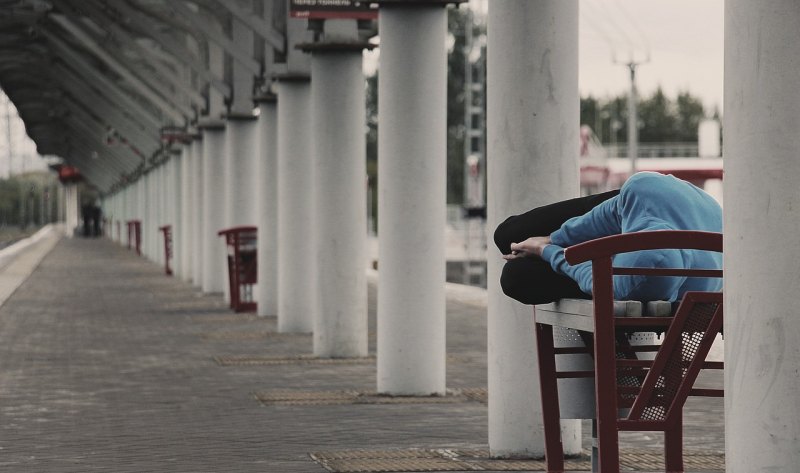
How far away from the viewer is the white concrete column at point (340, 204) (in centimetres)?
1591

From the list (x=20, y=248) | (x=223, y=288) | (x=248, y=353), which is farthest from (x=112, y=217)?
(x=248, y=353)

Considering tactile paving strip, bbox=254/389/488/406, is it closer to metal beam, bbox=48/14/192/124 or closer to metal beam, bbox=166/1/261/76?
metal beam, bbox=166/1/261/76

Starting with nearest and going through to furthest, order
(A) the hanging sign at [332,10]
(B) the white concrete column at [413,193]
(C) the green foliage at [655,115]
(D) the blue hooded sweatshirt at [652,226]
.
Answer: (D) the blue hooded sweatshirt at [652,226] < (B) the white concrete column at [413,193] < (A) the hanging sign at [332,10] < (C) the green foliage at [655,115]

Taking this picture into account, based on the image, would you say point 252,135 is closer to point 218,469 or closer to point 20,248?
point 218,469

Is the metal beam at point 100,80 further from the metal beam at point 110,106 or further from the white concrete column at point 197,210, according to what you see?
the white concrete column at point 197,210

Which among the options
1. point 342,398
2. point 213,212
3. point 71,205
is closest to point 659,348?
point 342,398

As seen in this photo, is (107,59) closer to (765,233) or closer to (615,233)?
(615,233)

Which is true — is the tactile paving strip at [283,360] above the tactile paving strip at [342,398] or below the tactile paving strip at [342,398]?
below

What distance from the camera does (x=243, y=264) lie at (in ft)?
81.0

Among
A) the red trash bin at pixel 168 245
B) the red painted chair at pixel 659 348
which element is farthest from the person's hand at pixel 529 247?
the red trash bin at pixel 168 245

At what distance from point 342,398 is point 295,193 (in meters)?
7.34

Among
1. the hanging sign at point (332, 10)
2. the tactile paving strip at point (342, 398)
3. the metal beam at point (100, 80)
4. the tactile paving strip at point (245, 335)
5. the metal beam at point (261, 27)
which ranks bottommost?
the tactile paving strip at point (245, 335)

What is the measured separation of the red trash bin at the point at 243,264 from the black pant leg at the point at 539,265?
1770 cm

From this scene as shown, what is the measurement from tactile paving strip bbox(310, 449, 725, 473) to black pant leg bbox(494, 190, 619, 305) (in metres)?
2.06
